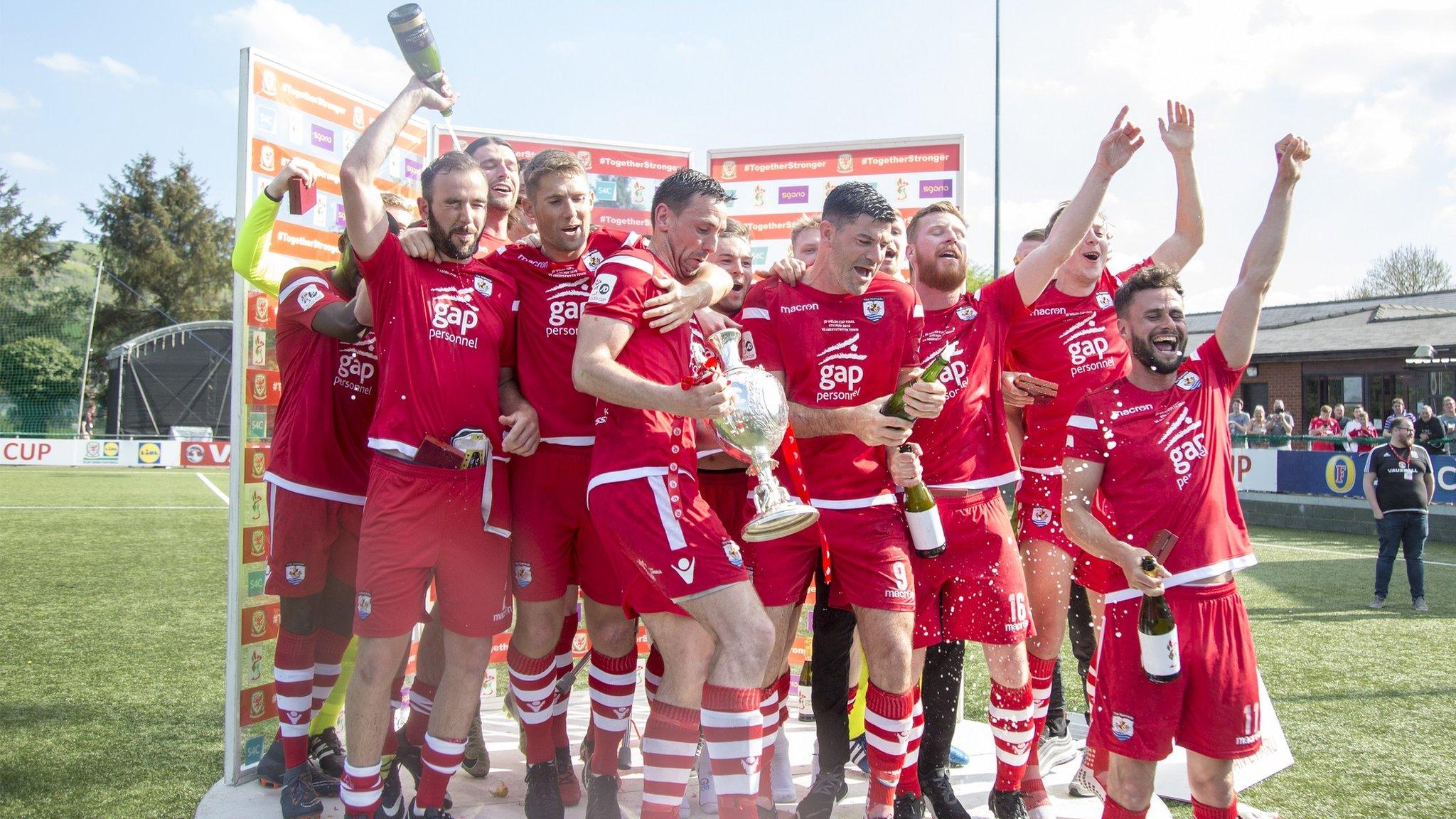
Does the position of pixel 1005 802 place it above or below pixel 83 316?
below

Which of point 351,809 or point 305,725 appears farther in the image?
point 305,725

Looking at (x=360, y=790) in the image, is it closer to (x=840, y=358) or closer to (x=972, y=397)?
(x=840, y=358)

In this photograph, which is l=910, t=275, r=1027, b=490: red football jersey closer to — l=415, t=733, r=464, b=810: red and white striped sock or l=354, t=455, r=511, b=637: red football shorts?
l=354, t=455, r=511, b=637: red football shorts

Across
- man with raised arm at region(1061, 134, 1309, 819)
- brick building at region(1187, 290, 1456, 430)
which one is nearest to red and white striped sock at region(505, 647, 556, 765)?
man with raised arm at region(1061, 134, 1309, 819)

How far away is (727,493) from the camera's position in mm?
4492

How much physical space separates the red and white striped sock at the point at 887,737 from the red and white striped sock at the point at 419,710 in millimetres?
2116

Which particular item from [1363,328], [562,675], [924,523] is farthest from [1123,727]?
[1363,328]

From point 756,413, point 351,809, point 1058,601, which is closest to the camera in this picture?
point 756,413

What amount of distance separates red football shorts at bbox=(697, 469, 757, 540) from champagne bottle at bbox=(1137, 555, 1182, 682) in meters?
1.83

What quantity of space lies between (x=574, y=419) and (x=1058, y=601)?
8.11ft

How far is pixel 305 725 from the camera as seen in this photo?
436 cm

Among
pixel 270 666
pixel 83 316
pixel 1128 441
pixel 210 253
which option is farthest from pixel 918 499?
pixel 210 253

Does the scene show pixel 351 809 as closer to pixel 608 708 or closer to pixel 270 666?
pixel 608 708

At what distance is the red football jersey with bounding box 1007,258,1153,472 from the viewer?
15.4ft
